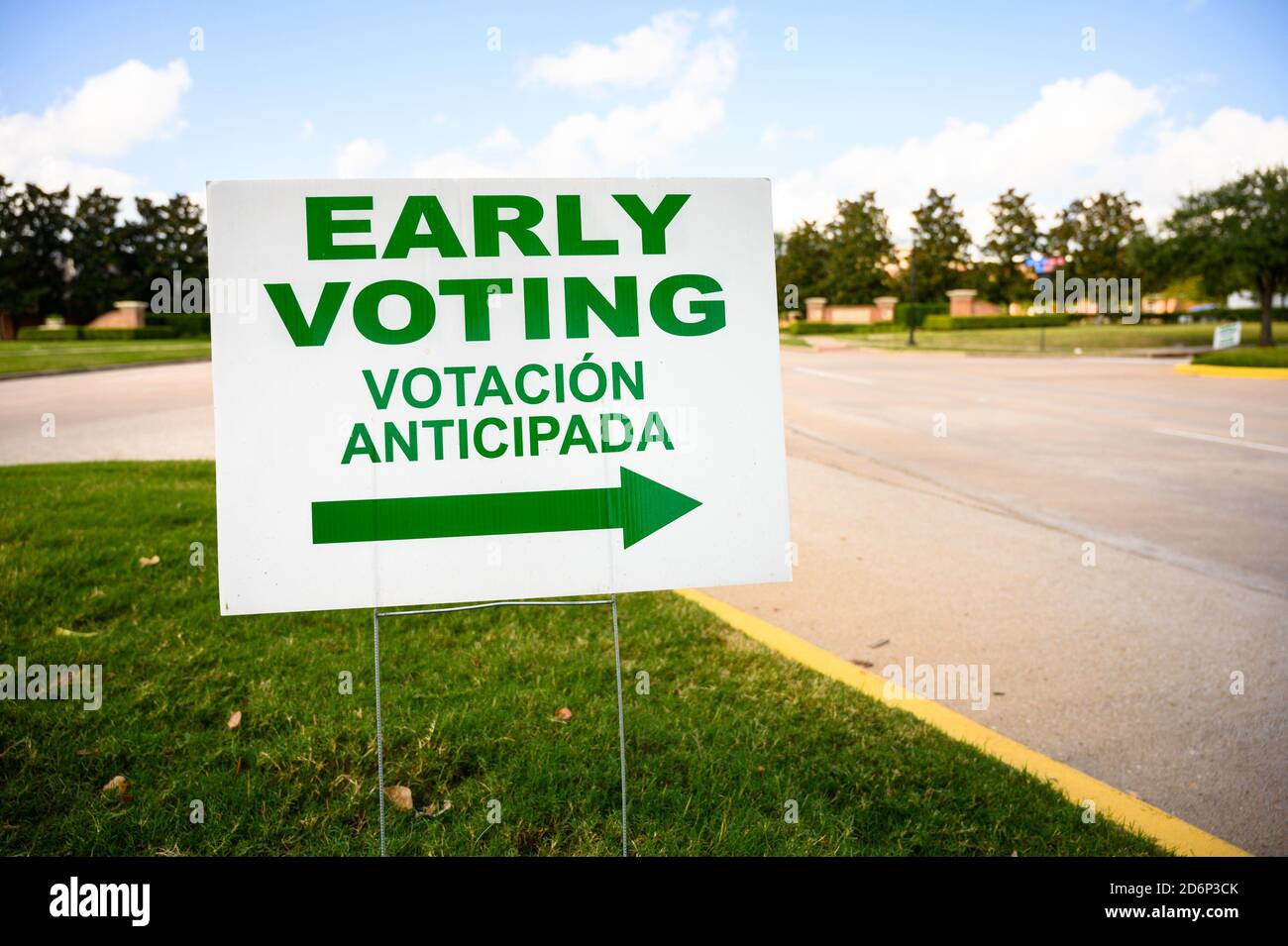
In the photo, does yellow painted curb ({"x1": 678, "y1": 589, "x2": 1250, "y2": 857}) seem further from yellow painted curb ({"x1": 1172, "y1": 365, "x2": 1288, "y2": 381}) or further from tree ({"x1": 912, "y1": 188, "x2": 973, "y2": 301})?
tree ({"x1": 912, "y1": 188, "x2": 973, "y2": 301})

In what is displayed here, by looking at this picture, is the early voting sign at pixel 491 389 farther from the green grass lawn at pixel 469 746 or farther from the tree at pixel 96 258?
the tree at pixel 96 258

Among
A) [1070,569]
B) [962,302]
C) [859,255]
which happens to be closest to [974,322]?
[962,302]

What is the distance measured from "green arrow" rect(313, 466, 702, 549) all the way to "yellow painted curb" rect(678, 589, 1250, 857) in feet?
5.66

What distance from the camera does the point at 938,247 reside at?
7350cm

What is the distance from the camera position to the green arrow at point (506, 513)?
2766 millimetres

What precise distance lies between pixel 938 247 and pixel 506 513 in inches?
3002

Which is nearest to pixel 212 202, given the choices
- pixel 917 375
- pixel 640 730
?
pixel 640 730

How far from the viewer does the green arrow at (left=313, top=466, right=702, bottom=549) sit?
9.07 feet

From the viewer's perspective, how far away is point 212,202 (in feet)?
8.86

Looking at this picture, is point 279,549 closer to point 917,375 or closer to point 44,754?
point 44,754

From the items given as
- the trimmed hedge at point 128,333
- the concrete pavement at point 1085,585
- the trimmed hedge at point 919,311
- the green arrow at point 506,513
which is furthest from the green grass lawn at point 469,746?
the trimmed hedge at point 919,311

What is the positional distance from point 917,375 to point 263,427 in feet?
70.9

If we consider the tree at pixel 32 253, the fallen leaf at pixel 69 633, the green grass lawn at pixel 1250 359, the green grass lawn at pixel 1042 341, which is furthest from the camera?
the tree at pixel 32 253

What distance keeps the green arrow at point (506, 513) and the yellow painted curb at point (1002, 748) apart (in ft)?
5.66
